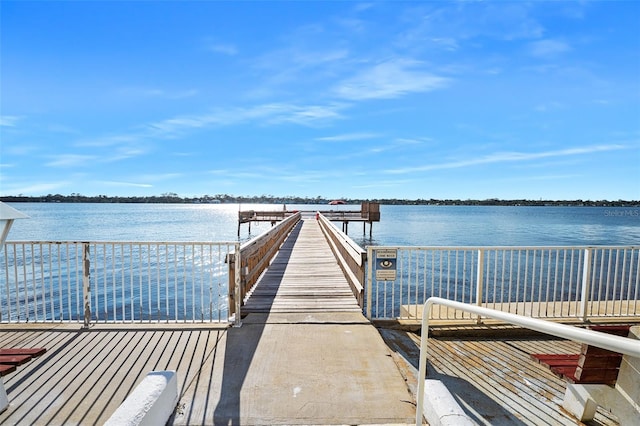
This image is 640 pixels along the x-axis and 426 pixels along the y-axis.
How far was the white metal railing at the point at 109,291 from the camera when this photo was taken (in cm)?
539

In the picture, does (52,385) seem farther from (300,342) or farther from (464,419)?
(464,419)

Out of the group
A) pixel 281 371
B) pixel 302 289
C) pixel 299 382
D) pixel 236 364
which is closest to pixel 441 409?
pixel 299 382

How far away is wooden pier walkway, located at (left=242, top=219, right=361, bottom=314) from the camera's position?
6.26 meters

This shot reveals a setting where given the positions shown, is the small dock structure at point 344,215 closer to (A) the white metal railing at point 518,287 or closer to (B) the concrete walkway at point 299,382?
(A) the white metal railing at point 518,287

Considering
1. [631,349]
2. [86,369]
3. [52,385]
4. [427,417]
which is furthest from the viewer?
[86,369]

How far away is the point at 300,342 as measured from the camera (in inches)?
185

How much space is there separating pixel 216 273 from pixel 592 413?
18720 millimetres

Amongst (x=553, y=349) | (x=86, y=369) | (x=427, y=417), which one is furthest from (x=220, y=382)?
(x=553, y=349)

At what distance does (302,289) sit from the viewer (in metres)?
7.48

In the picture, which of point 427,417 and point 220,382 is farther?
point 220,382

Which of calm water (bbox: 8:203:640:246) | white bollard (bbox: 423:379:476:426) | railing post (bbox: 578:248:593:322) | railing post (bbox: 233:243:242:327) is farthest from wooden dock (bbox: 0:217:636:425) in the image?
calm water (bbox: 8:203:640:246)

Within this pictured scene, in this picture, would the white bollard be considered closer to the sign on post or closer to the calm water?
the sign on post

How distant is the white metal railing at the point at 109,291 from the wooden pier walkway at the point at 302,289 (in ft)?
2.99

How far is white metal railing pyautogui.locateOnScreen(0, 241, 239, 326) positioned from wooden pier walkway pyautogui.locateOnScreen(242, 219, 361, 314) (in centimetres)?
91
